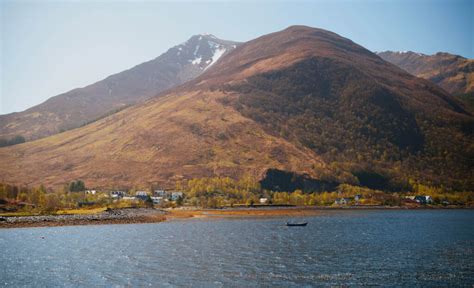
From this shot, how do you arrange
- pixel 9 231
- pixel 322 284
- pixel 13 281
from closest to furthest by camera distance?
pixel 322 284, pixel 13 281, pixel 9 231

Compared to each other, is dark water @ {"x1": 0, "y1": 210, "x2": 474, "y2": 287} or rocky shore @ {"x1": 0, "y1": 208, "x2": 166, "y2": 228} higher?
rocky shore @ {"x1": 0, "y1": 208, "x2": 166, "y2": 228}

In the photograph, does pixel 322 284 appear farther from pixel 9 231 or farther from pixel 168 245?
pixel 9 231

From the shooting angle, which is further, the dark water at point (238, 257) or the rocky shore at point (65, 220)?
the rocky shore at point (65, 220)

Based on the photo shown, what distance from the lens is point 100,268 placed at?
6406 cm

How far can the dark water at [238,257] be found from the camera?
2212 inches

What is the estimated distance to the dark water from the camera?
56.2 m

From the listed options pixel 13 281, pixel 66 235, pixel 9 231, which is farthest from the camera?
pixel 9 231

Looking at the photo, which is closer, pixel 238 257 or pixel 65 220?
pixel 238 257

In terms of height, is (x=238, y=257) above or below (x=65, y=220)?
below

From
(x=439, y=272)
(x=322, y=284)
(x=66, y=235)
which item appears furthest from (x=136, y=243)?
(x=439, y=272)

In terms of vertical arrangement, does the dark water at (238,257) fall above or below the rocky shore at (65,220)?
below

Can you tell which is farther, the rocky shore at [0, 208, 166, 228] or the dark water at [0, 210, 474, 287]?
the rocky shore at [0, 208, 166, 228]

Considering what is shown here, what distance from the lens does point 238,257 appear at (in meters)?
71.6

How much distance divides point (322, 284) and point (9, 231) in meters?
81.1
